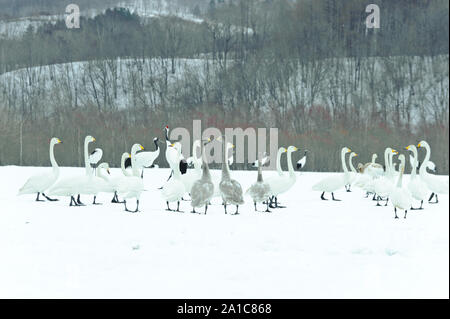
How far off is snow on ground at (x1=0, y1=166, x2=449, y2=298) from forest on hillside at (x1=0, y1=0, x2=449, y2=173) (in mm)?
11602

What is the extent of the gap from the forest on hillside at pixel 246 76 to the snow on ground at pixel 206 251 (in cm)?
1160

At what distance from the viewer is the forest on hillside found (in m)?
23.3

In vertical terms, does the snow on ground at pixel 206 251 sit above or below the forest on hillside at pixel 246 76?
below

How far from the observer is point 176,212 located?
8.60 metres

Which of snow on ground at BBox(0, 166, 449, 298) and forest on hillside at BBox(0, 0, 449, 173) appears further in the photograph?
forest on hillside at BBox(0, 0, 449, 173)

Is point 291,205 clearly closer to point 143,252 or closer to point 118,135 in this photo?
point 143,252

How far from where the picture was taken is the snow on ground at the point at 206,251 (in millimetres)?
4875

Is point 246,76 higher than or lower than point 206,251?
higher

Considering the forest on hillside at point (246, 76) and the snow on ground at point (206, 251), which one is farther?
the forest on hillside at point (246, 76)

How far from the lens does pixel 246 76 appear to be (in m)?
33.3

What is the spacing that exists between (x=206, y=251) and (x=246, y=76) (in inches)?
1098

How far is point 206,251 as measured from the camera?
239 inches

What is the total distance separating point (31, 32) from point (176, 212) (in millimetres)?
33966

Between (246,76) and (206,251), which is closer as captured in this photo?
(206,251)
